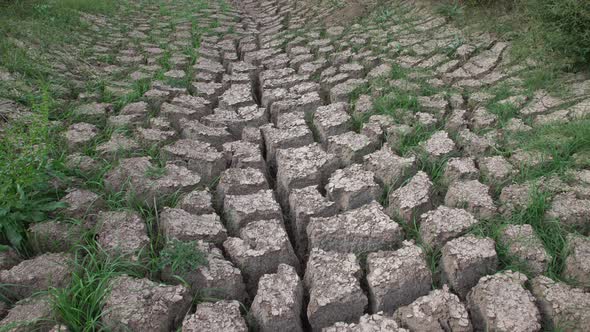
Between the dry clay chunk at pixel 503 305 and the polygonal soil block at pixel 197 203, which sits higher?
the polygonal soil block at pixel 197 203

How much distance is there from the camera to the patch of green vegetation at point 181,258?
212cm

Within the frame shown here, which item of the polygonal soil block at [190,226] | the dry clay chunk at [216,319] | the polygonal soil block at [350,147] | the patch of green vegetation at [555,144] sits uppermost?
the patch of green vegetation at [555,144]

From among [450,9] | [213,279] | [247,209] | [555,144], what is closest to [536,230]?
[555,144]

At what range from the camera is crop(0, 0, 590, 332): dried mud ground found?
6.41 ft

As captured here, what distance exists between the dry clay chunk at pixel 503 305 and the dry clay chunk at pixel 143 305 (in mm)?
1215

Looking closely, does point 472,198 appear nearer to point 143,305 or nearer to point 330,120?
point 330,120

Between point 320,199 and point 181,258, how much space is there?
2.70 feet

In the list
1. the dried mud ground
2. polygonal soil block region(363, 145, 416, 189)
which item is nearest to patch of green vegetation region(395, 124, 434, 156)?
the dried mud ground

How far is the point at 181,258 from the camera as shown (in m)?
2.14

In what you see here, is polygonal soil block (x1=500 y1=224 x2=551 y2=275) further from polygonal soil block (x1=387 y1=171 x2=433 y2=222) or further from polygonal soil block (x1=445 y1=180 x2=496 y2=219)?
polygonal soil block (x1=387 y1=171 x2=433 y2=222)

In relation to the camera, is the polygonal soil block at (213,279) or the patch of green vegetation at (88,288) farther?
the polygonal soil block at (213,279)

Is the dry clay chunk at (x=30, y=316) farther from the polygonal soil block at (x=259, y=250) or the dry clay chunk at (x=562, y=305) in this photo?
the dry clay chunk at (x=562, y=305)

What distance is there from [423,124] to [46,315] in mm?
2412

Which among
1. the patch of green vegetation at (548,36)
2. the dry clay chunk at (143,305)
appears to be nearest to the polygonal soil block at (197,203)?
the dry clay chunk at (143,305)
